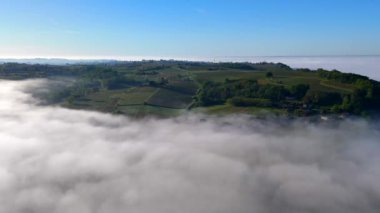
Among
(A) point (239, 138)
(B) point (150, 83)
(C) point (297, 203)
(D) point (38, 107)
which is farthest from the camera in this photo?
(B) point (150, 83)

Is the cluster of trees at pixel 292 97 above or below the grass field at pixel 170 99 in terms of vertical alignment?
above

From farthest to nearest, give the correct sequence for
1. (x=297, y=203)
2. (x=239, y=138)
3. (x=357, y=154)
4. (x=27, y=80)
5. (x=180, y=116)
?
(x=27, y=80) → (x=180, y=116) → (x=239, y=138) → (x=357, y=154) → (x=297, y=203)

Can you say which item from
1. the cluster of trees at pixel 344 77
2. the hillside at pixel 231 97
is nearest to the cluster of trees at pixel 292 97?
the hillside at pixel 231 97

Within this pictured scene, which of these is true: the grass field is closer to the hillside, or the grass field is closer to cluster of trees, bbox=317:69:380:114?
the hillside

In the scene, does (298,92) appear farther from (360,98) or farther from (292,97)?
(360,98)

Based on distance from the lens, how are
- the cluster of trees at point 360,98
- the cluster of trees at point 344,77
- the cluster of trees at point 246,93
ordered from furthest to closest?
the cluster of trees at point 344,77 < the cluster of trees at point 246,93 < the cluster of trees at point 360,98

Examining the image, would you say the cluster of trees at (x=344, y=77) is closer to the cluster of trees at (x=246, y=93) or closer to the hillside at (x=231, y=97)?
the hillside at (x=231, y=97)

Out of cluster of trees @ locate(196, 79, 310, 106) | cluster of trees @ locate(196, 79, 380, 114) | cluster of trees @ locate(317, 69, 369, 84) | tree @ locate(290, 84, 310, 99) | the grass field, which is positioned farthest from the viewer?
cluster of trees @ locate(317, 69, 369, 84)

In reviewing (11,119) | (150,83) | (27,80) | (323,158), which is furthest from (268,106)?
(27,80)

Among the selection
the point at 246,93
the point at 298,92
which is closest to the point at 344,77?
the point at 298,92

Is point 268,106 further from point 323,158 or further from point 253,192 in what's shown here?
point 253,192

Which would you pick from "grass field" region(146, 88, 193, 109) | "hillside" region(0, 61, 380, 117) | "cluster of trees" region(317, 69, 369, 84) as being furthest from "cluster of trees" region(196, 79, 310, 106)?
"cluster of trees" region(317, 69, 369, 84)
